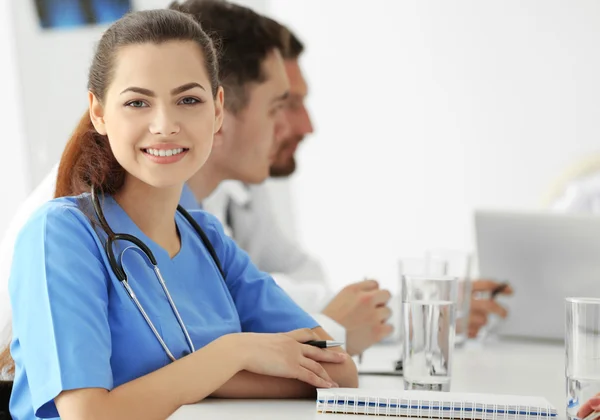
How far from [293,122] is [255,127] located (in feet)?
0.76

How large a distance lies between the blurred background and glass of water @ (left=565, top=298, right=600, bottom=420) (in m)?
3.59

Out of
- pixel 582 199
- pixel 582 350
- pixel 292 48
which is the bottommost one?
pixel 582 199

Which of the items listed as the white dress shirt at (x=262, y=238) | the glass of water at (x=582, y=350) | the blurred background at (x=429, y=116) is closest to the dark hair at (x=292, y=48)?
the white dress shirt at (x=262, y=238)

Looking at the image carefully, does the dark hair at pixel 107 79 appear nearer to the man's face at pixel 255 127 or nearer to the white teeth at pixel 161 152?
the white teeth at pixel 161 152

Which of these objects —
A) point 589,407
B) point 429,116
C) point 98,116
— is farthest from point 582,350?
point 429,116

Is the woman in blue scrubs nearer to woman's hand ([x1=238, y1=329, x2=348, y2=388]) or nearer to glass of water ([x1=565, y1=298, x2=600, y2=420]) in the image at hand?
woman's hand ([x1=238, y1=329, x2=348, y2=388])

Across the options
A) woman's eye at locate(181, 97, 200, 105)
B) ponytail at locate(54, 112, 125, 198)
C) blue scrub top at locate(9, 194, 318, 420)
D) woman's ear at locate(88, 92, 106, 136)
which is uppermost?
woman's eye at locate(181, 97, 200, 105)

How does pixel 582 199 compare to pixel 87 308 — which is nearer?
pixel 87 308

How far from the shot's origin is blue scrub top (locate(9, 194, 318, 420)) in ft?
3.55

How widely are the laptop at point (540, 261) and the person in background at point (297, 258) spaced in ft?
0.15

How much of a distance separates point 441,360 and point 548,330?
766mm

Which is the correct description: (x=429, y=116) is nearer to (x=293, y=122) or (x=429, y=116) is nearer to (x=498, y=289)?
(x=293, y=122)

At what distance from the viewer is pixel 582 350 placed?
1083 mm

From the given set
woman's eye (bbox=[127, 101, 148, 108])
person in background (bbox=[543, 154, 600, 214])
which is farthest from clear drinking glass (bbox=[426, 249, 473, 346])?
person in background (bbox=[543, 154, 600, 214])
